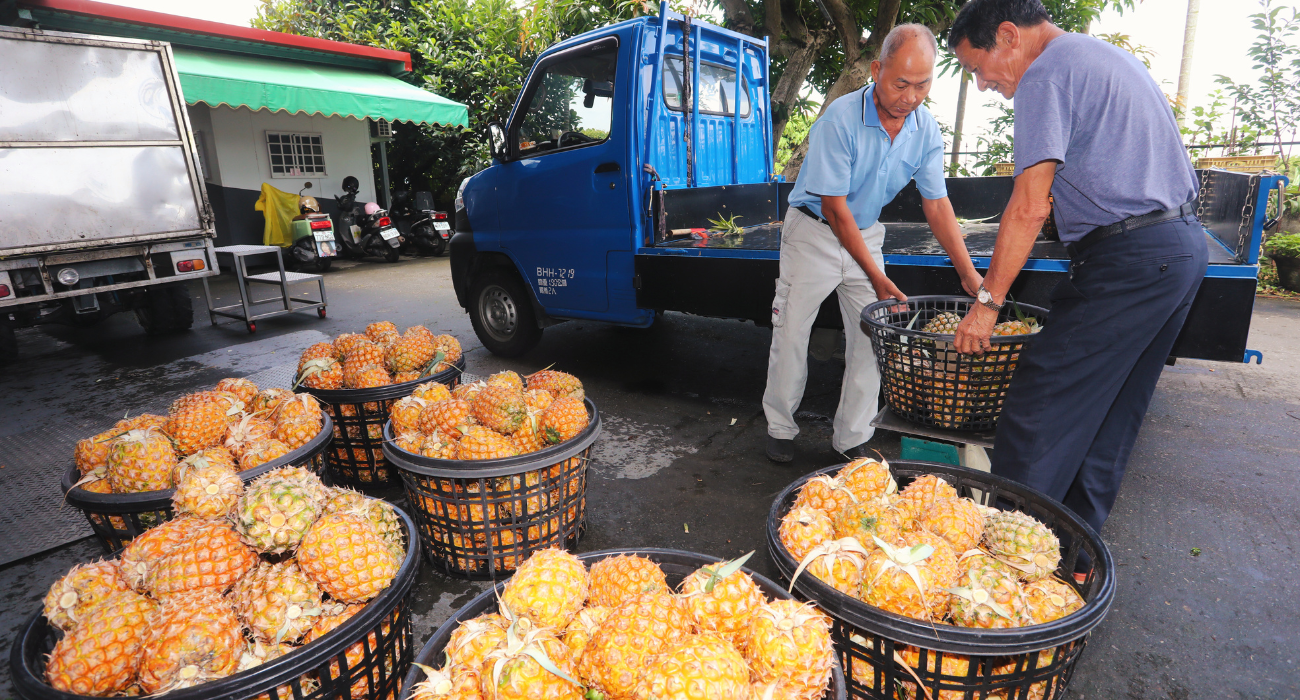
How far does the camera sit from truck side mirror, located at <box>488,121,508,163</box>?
5301 millimetres

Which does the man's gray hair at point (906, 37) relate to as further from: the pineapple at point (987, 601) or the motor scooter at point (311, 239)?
the motor scooter at point (311, 239)

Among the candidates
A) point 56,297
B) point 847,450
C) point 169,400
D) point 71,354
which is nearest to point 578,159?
point 847,450

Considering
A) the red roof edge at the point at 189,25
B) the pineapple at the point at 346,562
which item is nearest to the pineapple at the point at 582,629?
the pineapple at the point at 346,562

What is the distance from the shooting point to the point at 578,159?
192 inches

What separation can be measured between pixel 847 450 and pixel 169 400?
5.14m

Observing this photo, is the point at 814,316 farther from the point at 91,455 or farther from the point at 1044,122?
the point at 91,455

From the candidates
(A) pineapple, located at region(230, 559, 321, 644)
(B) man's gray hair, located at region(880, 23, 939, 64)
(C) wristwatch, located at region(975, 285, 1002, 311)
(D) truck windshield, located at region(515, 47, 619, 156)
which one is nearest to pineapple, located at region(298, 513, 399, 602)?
(A) pineapple, located at region(230, 559, 321, 644)

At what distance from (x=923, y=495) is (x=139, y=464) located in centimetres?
257

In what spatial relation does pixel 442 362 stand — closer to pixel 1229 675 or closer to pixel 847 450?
pixel 847 450

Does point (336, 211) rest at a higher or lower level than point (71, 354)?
higher

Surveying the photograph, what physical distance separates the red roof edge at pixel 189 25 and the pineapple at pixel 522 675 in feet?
42.5

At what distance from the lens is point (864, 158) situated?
124 inches

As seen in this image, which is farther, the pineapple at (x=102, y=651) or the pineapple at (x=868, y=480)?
the pineapple at (x=868, y=480)

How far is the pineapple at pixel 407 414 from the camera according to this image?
2680mm
